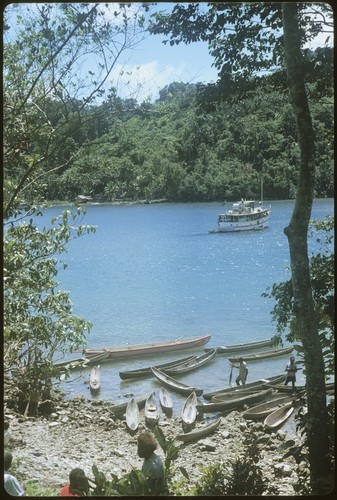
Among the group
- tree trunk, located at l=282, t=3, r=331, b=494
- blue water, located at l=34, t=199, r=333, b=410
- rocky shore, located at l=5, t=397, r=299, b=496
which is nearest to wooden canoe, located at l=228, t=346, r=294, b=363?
blue water, located at l=34, t=199, r=333, b=410

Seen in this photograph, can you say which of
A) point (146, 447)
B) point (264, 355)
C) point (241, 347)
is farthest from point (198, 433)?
point (241, 347)

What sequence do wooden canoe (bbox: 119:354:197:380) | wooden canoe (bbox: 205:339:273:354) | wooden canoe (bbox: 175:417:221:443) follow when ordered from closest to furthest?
wooden canoe (bbox: 175:417:221:443), wooden canoe (bbox: 119:354:197:380), wooden canoe (bbox: 205:339:273:354)

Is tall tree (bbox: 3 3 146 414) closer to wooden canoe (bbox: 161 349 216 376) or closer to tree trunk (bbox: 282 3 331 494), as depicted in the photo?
tree trunk (bbox: 282 3 331 494)

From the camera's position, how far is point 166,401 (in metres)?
7.97

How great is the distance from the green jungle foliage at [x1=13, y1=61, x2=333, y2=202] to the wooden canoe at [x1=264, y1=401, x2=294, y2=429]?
2422 millimetres

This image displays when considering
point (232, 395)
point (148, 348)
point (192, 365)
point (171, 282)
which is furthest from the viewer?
point (171, 282)

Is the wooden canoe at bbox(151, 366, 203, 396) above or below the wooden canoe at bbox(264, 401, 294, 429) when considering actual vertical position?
below

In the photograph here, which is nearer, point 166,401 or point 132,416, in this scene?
point 132,416

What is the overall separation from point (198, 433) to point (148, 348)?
4364 millimetres

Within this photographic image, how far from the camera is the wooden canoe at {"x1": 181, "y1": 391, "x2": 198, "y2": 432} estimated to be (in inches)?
276

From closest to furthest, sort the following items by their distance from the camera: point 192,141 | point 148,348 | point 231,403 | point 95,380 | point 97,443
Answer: point 192,141
point 97,443
point 231,403
point 95,380
point 148,348

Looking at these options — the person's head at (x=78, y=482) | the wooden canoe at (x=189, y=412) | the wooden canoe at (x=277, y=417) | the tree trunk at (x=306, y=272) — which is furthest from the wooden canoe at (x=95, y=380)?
the tree trunk at (x=306, y=272)

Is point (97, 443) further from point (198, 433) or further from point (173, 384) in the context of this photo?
point (173, 384)

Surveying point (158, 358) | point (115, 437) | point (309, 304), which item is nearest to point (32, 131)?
point (309, 304)
